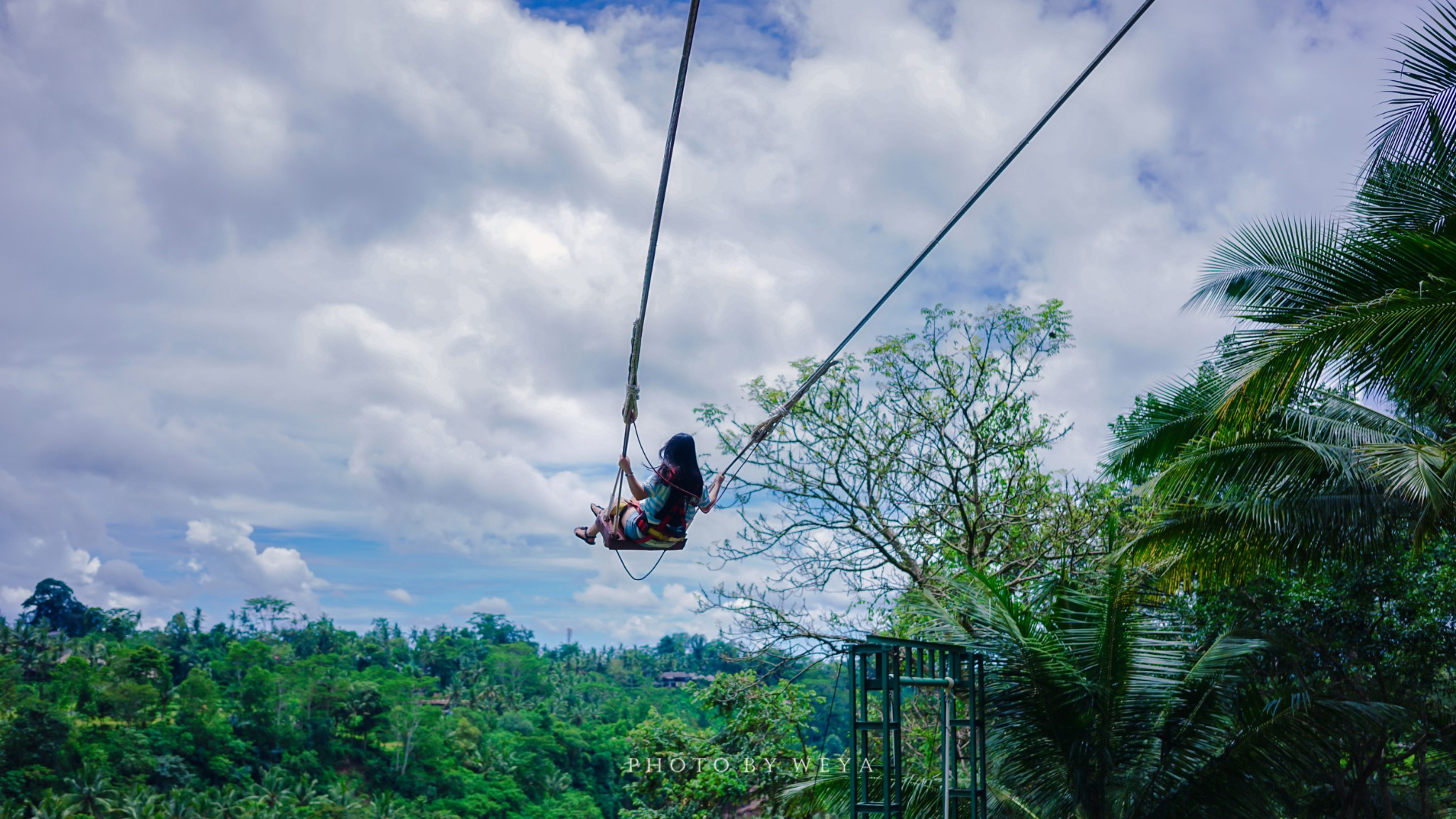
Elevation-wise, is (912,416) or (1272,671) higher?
(912,416)

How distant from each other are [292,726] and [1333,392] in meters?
44.3

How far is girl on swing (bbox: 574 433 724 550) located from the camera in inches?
228

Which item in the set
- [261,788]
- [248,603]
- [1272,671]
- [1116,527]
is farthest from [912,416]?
[248,603]

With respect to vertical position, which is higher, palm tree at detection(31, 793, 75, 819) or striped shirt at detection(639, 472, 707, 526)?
striped shirt at detection(639, 472, 707, 526)

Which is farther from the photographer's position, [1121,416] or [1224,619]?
[1121,416]

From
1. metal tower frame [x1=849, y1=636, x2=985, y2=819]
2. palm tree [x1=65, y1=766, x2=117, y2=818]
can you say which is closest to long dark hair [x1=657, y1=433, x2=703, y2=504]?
metal tower frame [x1=849, y1=636, x2=985, y2=819]

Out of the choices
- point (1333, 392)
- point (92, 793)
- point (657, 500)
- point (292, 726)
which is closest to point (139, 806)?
point (92, 793)

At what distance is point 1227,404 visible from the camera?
4969 millimetres

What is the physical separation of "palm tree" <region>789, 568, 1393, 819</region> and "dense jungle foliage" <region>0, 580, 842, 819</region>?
77.4 ft

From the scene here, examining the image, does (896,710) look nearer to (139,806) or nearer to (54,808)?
(139,806)

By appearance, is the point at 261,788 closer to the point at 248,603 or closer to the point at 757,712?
the point at 248,603

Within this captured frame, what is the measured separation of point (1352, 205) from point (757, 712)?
21.7 ft

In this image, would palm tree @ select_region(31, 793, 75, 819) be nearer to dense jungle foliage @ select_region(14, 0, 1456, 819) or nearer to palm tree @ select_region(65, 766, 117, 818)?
palm tree @ select_region(65, 766, 117, 818)

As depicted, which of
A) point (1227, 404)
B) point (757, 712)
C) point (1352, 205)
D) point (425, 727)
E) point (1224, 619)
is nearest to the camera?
point (1227, 404)
